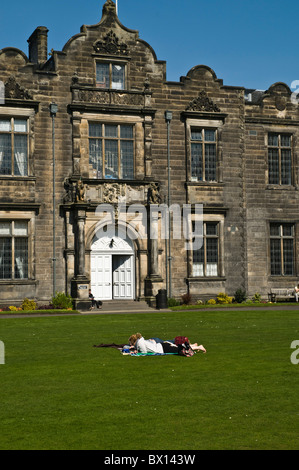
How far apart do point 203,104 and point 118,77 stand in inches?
177

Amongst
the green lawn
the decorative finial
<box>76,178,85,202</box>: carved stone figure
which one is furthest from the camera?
the decorative finial

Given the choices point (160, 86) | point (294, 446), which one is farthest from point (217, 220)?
point (294, 446)

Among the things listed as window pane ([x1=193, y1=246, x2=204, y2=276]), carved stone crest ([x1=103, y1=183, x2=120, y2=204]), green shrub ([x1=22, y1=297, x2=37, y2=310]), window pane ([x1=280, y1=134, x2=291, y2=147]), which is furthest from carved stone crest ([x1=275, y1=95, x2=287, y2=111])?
green shrub ([x1=22, y1=297, x2=37, y2=310])

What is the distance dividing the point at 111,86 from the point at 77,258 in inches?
333

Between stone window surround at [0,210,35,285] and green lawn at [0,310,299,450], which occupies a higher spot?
stone window surround at [0,210,35,285]

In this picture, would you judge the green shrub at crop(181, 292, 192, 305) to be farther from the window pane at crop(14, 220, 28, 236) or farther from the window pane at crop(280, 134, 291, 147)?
the window pane at crop(280, 134, 291, 147)

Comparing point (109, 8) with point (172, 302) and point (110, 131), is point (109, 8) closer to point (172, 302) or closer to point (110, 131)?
point (110, 131)

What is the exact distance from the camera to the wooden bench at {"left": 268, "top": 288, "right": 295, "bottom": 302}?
33.2 meters

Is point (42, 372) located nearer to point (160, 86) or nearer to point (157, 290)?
point (157, 290)

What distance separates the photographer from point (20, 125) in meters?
30.3

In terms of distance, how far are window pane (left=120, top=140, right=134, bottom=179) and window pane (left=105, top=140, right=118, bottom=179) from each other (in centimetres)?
32

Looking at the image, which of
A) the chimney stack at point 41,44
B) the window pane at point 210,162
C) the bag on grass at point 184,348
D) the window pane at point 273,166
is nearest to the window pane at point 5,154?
the chimney stack at point 41,44
